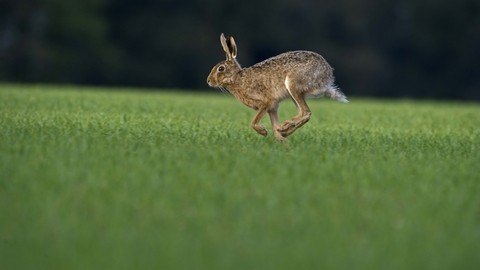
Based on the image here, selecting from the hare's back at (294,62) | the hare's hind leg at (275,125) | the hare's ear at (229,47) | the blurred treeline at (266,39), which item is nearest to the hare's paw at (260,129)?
the hare's hind leg at (275,125)

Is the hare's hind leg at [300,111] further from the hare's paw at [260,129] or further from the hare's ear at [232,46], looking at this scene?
the hare's ear at [232,46]

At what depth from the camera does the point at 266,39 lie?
5272 centimetres

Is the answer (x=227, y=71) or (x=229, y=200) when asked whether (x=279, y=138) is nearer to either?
(x=227, y=71)

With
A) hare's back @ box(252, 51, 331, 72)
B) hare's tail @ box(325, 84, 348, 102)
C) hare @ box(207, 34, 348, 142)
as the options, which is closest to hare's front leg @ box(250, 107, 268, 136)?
hare @ box(207, 34, 348, 142)

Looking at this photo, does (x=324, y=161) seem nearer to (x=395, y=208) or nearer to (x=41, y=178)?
(x=395, y=208)

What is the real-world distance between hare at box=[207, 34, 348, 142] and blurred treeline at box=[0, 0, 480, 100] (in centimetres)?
3567

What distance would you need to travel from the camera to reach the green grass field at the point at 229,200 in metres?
5.64

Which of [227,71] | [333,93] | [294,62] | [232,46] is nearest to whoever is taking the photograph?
[294,62]

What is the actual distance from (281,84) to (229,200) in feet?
13.4

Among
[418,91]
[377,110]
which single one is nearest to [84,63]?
[418,91]

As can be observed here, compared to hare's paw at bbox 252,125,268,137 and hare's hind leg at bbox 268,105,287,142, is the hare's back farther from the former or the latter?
hare's paw at bbox 252,125,268,137

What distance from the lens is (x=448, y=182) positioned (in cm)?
807

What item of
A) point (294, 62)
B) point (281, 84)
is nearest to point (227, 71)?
point (281, 84)

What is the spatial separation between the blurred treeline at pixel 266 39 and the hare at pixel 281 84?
1404 inches
